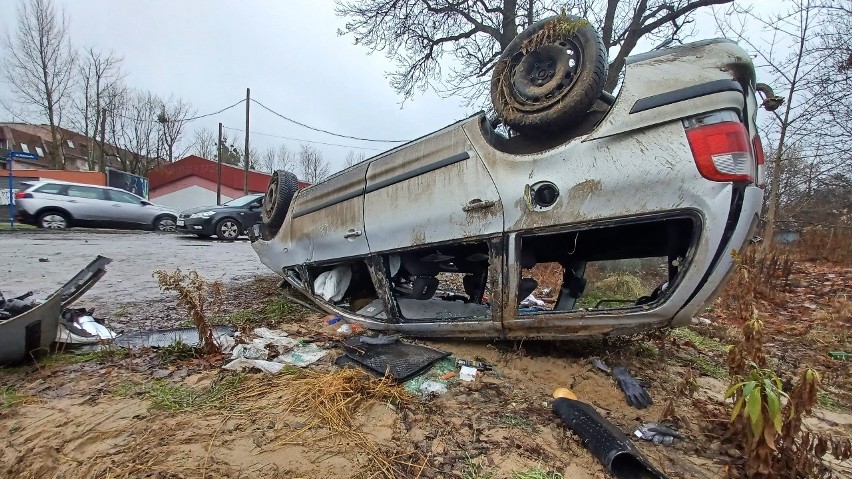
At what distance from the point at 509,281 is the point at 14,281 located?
5.72 m

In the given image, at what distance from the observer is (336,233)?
3.28 metres

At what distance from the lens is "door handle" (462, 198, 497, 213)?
2328 mm

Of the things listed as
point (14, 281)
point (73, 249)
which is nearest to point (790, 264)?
point (14, 281)

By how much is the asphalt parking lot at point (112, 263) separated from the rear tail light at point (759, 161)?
5.05m

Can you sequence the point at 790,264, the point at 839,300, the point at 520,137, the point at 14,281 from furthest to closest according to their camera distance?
the point at 790,264 → the point at 839,300 → the point at 14,281 → the point at 520,137

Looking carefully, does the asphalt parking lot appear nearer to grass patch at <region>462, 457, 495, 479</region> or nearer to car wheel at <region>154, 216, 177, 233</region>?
car wheel at <region>154, 216, 177, 233</region>

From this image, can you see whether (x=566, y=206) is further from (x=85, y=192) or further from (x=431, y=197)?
(x=85, y=192)

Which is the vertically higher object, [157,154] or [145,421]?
[157,154]

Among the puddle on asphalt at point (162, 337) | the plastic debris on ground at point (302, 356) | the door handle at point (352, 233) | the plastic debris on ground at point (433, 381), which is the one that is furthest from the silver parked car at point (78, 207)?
the plastic debris on ground at point (433, 381)

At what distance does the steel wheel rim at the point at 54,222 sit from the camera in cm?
1122

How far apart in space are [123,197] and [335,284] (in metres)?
12.6

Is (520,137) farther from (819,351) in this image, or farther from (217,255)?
(217,255)

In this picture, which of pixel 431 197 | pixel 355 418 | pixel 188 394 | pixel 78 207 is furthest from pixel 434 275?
pixel 78 207

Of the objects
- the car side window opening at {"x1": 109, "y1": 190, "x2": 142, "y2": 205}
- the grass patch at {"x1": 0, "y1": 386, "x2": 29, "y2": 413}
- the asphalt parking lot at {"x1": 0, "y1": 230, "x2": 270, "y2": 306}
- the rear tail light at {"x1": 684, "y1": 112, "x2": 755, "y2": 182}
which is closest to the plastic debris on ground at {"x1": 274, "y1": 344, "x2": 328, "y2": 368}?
the grass patch at {"x1": 0, "y1": 386, "x2": 29, "y2": 413}
